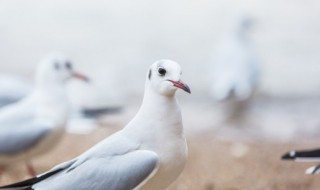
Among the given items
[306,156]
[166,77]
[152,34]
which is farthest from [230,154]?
[152,34]

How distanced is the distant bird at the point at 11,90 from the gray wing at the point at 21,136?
62cm

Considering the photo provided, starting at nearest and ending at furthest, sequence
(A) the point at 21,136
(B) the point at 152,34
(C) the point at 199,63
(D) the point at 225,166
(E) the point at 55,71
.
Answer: (A) the point at 21,136 → (E) the point at 55,71 → (D) the point at 225,166 → (C) the point at 199,63 → (B) the point at 152,34

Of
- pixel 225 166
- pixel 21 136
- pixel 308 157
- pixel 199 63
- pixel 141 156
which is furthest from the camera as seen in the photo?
pixel 199 63

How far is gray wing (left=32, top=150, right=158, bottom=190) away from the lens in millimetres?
2535

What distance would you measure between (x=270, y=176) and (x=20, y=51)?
3822 mm

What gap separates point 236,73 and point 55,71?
1870 mm

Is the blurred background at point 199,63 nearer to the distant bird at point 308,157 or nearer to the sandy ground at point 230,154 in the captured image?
the sandy ground at point 230,154

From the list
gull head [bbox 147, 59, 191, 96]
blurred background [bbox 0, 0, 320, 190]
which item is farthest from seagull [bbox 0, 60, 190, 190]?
blurred background [bbox 0, 0, 320, 190]

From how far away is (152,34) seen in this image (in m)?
7.88

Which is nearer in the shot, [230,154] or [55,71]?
[55,71]

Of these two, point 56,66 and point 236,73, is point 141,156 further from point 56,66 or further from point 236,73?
point 236,73

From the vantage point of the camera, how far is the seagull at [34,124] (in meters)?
3.79

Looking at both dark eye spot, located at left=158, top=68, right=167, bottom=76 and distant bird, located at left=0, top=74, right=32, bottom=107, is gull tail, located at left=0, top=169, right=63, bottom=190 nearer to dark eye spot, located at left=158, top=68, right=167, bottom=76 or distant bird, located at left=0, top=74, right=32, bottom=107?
dark eye spot, located at left=158, top=68, right=167, bottom=76

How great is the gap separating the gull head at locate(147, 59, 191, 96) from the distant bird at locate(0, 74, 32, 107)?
1.96 metres
